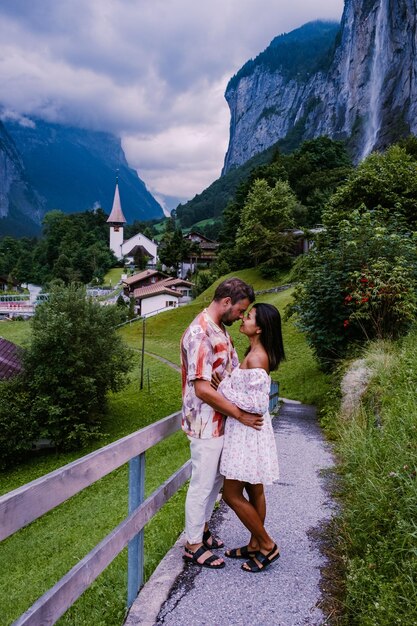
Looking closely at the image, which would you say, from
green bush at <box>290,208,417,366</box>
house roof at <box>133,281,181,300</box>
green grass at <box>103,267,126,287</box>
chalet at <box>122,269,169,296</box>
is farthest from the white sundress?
green grass at <box>103,267,126,287</box>

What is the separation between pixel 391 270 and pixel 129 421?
1466 centimetres

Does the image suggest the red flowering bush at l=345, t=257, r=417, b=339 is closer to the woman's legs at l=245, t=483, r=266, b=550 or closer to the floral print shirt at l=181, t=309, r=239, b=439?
the woman's legs at l=245, t=483, r=266, b=550

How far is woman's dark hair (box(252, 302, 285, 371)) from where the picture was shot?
10.4ft

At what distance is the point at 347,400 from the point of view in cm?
764

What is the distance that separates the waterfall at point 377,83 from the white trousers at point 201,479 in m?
79.7

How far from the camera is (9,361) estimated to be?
2231 cm

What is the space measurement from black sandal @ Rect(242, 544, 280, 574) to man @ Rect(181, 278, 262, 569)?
0.22m

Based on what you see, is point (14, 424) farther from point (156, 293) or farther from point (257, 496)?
point (156, 293)

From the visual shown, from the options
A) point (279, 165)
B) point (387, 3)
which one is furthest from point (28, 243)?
point (387, 3)

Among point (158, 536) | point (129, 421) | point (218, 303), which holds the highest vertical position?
point (218, 303)

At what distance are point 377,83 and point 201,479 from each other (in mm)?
93440

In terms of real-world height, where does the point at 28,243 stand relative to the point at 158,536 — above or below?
above

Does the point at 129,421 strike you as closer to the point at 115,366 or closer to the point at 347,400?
the point at 115,366

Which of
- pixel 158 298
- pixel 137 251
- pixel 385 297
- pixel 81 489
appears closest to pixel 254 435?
pixel 81 489
